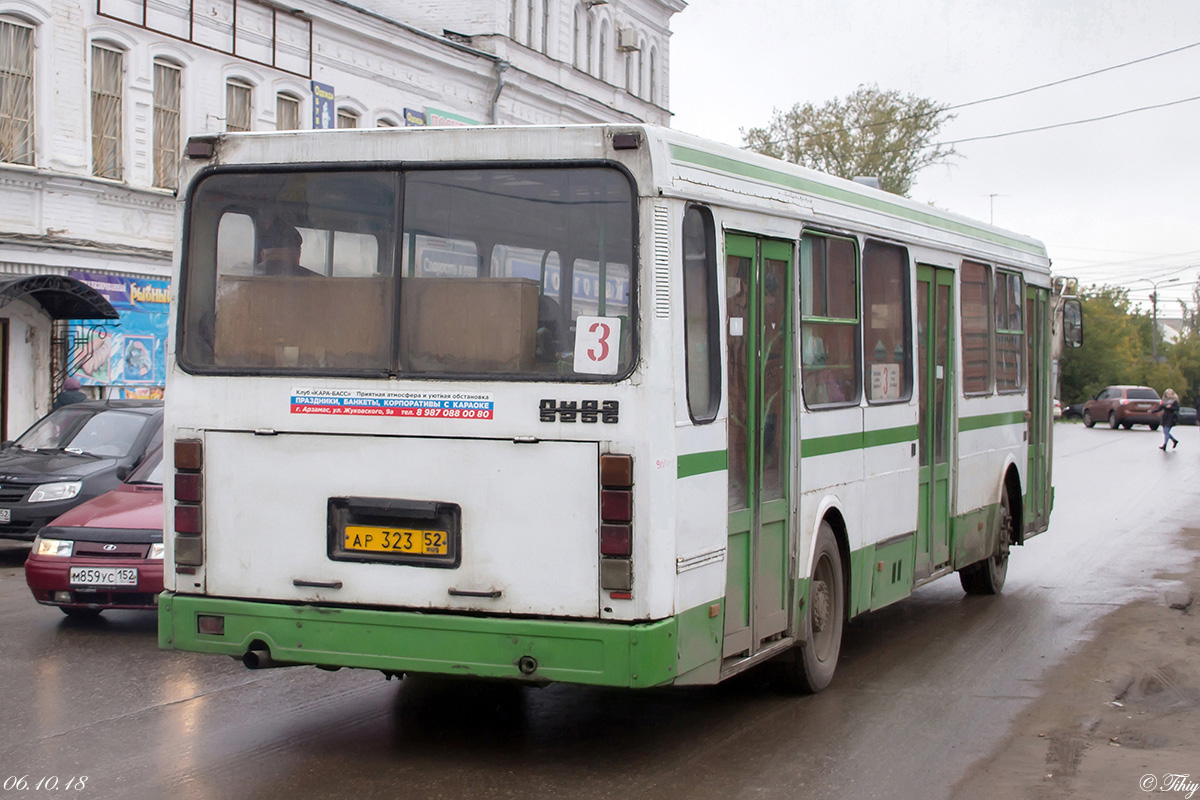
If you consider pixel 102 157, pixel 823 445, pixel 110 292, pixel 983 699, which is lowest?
pixel 983 699

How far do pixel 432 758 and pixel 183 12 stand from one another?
20.2 m

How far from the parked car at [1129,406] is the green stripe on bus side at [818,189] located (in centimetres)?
4541

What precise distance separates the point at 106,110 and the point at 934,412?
17128 millimetres

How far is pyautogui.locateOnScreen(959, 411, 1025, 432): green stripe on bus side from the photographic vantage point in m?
10.2

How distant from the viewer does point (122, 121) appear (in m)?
22.6

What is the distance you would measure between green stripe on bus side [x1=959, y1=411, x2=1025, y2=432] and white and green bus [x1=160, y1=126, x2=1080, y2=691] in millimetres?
3598

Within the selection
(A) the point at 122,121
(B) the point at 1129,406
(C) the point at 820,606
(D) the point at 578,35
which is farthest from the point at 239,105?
(B) the point at 1129,406

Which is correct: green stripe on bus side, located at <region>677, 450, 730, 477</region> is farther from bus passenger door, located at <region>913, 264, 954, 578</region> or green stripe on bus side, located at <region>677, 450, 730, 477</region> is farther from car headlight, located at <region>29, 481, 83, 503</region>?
car headlight, located at <region>29, 481, 83, 503</region>

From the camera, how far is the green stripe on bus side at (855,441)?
739 cm

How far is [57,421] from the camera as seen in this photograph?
14.2 metres

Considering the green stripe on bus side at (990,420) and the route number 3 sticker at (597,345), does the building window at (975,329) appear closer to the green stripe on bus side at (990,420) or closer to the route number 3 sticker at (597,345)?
the green stripe on bus side at (990,420)

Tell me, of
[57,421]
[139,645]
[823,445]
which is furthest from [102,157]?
[823,445]

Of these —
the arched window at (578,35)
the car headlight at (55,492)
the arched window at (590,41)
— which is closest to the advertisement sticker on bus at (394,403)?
the car headlight at (55,492)

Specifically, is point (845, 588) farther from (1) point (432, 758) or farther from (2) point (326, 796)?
(2) point (326, 796)
